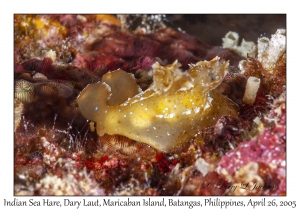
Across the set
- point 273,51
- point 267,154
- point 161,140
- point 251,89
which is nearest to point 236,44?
point 273,51

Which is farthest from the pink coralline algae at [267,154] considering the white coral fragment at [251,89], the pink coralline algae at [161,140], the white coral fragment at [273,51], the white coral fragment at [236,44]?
the white coral fragment at [236,44]

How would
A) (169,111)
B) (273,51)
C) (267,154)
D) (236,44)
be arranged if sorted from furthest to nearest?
1. (236,44)
2. (273,51)
3. (169,111)
4. (267,154)

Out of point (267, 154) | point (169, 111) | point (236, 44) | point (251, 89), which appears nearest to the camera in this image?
point (267, 154)

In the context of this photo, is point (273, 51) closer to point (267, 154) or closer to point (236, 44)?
point (267, 154)

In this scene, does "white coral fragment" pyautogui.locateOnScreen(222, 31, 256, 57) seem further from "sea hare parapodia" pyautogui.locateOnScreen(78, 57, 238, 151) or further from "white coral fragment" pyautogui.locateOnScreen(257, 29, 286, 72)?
"sea hare parapodia" pyautogui.locateOnScreen(78, 57, 238, 151)

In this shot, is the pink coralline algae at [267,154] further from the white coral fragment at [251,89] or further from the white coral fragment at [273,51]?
the white coral fragment at [273,51]

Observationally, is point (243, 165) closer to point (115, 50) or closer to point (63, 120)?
point (63, 120)
